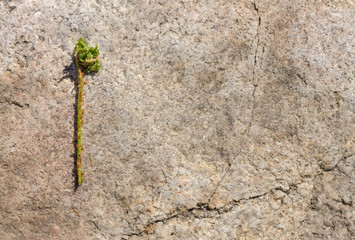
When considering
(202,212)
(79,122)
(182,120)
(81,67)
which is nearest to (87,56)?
(81,67)

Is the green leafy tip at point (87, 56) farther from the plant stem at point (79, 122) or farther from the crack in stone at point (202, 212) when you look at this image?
the crack in stone at point (202, 212)

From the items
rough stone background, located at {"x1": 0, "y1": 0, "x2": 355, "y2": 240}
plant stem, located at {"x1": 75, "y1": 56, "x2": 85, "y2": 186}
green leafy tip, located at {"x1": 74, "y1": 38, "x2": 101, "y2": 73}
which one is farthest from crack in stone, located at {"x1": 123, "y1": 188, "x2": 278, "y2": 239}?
green leafy tip, located at {"x1": 74, "y1": 38, "x2": 101, "y2": 73}

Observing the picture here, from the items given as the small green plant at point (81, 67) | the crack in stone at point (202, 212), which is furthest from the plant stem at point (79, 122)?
the crack in stone at point (202, 212)

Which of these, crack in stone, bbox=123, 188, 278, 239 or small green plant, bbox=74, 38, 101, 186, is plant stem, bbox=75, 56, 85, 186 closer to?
small green plant, bbox=74, 38, 101, 186

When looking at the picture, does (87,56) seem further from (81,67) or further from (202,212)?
(202,212)

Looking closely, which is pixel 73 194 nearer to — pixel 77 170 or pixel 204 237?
pixel 77 170
